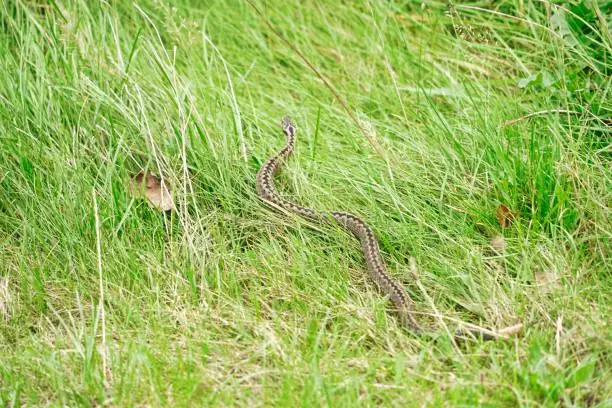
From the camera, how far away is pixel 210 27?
778cm

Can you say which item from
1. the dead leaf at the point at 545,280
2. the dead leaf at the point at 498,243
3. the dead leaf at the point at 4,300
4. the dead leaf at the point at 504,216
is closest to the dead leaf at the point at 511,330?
the dead leaf at the point at 545,280

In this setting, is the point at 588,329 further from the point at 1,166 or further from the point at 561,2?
the point at 1,166

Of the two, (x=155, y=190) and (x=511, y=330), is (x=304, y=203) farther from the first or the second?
(x=511, y=330)

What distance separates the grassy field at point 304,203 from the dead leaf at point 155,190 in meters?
0.08

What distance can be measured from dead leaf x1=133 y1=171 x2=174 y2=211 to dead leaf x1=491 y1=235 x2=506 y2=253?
2.11 metres

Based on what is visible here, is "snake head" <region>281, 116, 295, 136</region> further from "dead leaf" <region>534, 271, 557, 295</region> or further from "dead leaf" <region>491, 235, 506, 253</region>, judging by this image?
"dead leaf" <region>534, 271, 557, 295</region>

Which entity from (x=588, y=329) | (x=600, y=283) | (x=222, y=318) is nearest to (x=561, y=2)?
(x=600, y=283)

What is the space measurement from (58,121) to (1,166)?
52 centimetres

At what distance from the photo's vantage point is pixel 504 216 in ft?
18.0

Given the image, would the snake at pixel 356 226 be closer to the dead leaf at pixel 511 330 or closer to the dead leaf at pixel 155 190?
the dead leaf at pixel 511 330

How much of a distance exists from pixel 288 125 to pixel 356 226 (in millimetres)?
1245

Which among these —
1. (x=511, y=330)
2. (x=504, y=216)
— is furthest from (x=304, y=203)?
(x=511, y=330)

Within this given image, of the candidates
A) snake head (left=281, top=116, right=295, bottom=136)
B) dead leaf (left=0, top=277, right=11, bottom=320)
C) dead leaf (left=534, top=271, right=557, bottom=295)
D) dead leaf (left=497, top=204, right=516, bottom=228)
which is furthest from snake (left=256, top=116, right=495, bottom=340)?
dead leaf (left=0, top=277, right=11, bottom=320)

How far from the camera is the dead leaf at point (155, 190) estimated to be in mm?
5887
